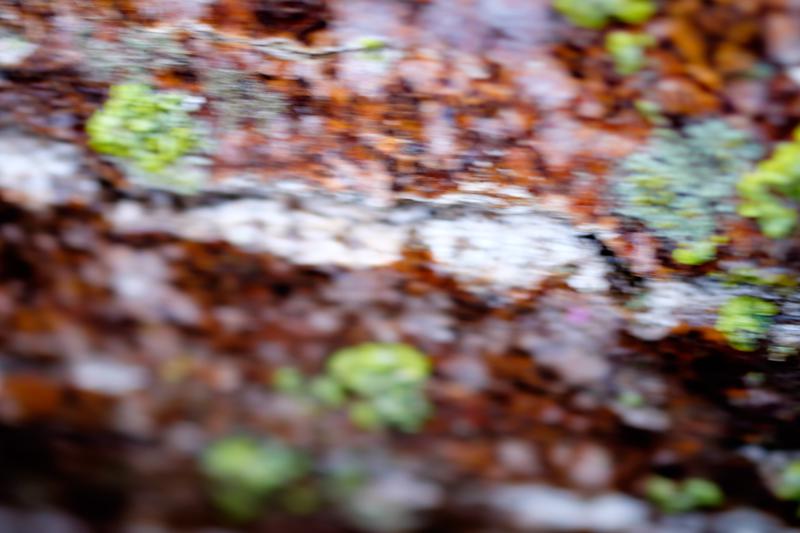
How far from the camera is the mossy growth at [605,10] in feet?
5.87

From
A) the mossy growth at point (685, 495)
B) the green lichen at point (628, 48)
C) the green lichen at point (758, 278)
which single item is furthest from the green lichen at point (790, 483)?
the green lichen at point (628, 48)

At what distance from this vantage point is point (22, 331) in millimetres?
2209

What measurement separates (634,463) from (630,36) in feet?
4.90

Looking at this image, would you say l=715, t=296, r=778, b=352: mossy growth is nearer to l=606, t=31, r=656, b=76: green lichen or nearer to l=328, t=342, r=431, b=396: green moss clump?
l=606, t=31, r=656, b=76: green lichen

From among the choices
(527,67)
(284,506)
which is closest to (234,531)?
(284,506)

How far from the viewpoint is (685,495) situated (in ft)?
7.09

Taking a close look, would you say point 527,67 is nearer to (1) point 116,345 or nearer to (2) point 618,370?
(2) point 618,370

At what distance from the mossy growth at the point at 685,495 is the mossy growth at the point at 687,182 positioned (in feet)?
2.83

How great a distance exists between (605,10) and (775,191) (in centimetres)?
74

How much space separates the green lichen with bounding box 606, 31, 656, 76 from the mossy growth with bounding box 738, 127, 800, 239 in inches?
18.8

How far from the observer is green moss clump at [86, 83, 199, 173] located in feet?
6.26

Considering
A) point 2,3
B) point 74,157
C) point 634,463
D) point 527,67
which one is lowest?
point 634,463

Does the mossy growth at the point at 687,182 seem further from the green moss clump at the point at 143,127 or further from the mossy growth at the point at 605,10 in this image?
the green moss clump at the point at 143,127

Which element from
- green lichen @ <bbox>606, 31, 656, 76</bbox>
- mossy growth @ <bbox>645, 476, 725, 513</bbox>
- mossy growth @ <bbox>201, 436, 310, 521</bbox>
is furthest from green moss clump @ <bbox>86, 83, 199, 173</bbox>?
mossy growth @ <bbox>645, 476, 725, 513</bbox>
